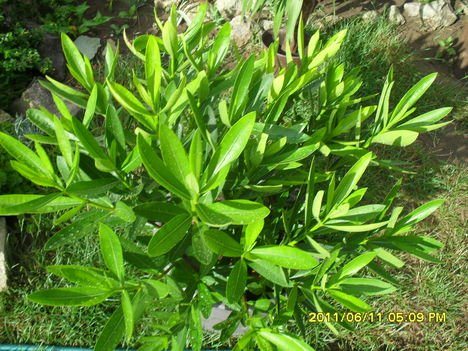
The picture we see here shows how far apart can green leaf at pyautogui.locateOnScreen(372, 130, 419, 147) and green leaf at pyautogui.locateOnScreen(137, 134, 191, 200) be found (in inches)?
27.2

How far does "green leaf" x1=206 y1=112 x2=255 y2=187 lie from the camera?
34.6 inches

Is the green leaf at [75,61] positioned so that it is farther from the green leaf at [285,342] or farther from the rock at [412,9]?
the rock at [412,9]

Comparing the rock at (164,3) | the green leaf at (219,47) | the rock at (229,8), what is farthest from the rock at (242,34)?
the green leaf at (219,47)

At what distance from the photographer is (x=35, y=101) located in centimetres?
240

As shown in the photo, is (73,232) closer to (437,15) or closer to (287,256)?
(287,256)

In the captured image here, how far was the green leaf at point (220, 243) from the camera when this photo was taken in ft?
3.07

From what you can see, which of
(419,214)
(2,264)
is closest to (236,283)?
(419,214)

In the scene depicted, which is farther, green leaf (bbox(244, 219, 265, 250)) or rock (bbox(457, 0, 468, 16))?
rock (bbox(457, 0, 468, 16))

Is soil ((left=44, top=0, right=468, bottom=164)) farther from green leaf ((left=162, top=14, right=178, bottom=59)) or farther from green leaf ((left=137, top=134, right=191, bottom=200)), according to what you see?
green leaf ((left=137, top=134, right=191, bottom=200))

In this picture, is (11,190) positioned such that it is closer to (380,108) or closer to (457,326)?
(380,108)

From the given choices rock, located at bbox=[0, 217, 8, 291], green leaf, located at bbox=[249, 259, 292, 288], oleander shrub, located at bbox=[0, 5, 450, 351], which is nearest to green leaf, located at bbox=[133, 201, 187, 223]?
oleander shrub, located at bbox=[0, 5, 450, 351]

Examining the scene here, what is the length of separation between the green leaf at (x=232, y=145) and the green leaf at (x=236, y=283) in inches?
9.4

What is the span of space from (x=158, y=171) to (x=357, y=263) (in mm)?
508

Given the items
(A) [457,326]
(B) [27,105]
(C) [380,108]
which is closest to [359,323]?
(A) [457,326]
